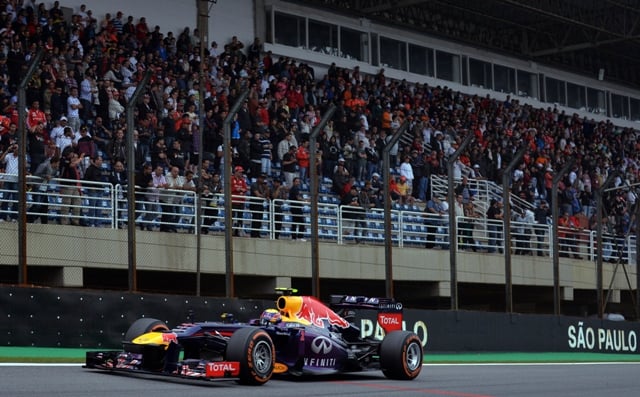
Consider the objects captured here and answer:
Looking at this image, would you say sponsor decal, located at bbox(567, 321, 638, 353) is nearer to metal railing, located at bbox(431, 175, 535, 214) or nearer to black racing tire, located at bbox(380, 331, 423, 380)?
metal railing, located at bbox(431, 175, 535, 214)

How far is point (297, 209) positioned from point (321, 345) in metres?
11.1

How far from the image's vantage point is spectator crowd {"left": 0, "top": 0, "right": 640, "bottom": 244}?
21172 millimetres

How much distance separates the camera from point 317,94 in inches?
1244

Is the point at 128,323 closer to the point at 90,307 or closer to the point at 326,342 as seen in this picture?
the point at 90,307

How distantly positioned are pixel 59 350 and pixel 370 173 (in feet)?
39.9

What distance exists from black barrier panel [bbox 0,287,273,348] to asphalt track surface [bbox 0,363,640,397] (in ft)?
7.74

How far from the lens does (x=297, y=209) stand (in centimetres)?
2503

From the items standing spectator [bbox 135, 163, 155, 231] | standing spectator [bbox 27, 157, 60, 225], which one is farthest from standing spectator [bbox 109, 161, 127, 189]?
standing spectator [bbox 27, 157, 60, 225]

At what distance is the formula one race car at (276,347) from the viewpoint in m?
12.5

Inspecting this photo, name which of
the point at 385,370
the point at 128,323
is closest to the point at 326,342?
the point at 385,370

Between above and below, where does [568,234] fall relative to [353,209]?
below

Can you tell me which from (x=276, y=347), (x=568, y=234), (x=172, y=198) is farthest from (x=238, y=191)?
(x=568, y=234)

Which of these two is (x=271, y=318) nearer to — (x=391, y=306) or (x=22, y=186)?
(x=391, y=306)

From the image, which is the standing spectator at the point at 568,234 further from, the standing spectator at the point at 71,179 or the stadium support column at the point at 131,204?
the stadium support column at the point at 131,204
